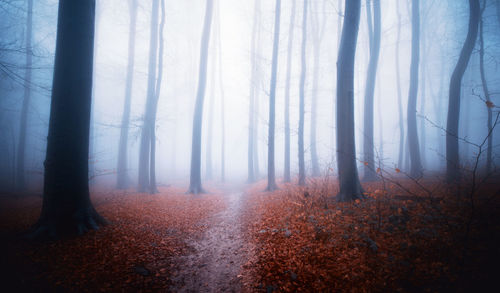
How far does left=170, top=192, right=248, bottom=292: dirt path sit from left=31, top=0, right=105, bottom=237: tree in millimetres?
2930

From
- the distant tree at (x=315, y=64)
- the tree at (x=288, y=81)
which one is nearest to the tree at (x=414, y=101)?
the distant tree at (x=315, y=64)

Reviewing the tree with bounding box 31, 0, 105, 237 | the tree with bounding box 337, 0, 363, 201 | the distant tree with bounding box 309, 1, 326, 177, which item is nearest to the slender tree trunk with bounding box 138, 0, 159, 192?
the tree with bounding box 31, 0, 105, 237

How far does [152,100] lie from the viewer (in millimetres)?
11656

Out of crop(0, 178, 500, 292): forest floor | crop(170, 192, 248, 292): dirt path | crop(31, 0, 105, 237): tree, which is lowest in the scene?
crop(170, 192, 248, 292): dirt path

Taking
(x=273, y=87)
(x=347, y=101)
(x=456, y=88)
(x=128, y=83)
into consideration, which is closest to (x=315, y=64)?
(x=273, y=87)

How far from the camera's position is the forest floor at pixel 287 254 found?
2.51 metres

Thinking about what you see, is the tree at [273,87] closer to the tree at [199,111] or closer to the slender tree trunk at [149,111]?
the tree at [199,111]

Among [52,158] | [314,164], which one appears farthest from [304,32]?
[52,158]

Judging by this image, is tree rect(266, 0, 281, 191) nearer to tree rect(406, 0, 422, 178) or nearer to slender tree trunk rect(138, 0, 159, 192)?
slender tree trunk rect(138, 0, 159, 192)

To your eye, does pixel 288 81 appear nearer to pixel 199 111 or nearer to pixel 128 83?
pixel 199 111

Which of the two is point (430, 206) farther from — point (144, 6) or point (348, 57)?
point (144, 6)

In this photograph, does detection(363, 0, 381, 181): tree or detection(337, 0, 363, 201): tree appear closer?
detection(337, 0, 363, 201): tree

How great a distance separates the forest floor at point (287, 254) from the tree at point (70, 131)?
648 millimetres

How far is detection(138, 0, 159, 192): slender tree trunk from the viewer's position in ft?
37.4
